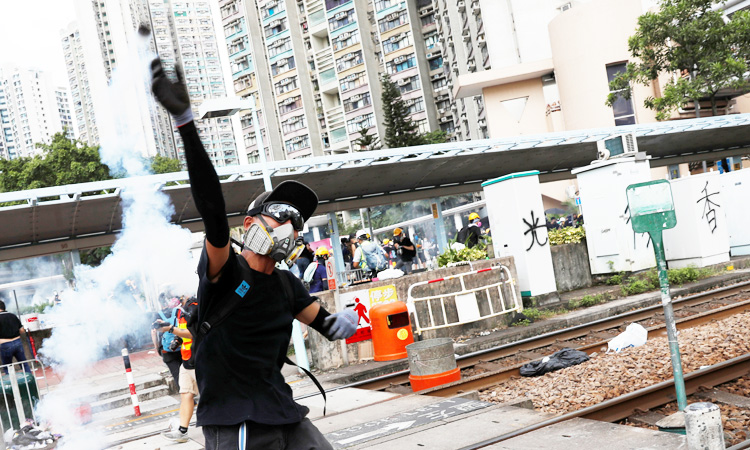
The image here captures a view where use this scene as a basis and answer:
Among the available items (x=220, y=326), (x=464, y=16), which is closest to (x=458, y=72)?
(x=464, y=16)

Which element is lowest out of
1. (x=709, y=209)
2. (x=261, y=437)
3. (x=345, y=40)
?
(x=709, y=209)

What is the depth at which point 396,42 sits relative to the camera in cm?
7444

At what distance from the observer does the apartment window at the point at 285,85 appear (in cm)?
7925

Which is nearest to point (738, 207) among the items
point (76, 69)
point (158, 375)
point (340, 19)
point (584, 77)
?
point (158, 375)

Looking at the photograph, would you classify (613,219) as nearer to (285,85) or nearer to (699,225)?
(699,225)

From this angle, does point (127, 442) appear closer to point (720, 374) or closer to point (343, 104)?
point (720, 374)

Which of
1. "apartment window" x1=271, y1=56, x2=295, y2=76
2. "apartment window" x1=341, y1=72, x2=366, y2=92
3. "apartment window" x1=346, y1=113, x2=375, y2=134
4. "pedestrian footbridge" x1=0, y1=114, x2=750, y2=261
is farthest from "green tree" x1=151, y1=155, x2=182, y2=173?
"apartment window" x1=271, y1=56, x2=295, y2=76

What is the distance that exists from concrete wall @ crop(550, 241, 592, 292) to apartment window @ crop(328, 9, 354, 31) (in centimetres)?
6191

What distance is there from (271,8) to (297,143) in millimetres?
16279

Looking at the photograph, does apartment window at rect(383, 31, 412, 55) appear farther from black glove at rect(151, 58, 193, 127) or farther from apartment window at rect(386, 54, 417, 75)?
black glove at rect(151, 58, 193, 127)

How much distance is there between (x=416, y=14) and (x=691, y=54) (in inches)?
2056

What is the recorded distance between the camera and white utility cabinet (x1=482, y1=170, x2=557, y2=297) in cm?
1512

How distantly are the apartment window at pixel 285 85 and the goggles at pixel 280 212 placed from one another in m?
77.7

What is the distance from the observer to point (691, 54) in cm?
2719
